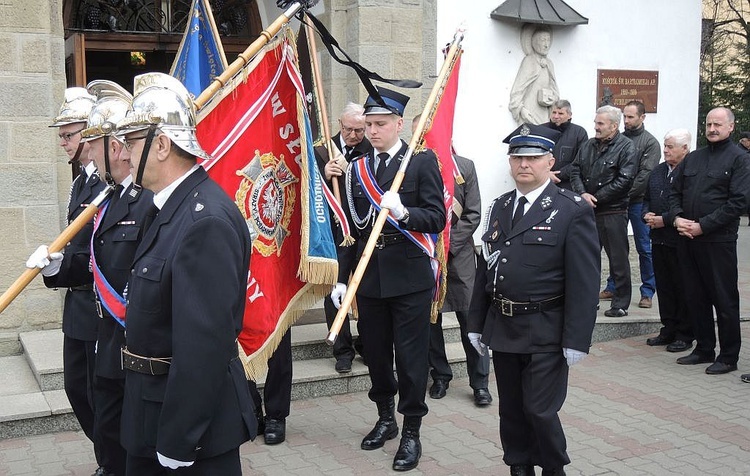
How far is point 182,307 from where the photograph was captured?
2625 mm

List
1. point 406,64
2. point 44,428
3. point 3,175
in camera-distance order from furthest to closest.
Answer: point 406,64 < point 3,175 < point 44,428

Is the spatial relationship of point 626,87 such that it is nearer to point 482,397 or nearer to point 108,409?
point 482,397

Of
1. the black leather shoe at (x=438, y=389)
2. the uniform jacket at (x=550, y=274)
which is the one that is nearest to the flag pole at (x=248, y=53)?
the uniform jacket at (x=550, y=274)

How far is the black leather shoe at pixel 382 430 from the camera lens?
17.0 feet

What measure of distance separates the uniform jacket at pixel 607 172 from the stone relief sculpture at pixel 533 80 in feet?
2.77

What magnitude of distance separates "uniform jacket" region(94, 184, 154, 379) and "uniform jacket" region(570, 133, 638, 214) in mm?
5117

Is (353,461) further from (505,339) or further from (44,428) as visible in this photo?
(44,428)

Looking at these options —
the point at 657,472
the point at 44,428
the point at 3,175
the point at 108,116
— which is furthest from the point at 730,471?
the point at 3,175

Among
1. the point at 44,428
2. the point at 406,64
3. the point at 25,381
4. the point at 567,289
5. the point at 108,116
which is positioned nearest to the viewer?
the point at 108,116

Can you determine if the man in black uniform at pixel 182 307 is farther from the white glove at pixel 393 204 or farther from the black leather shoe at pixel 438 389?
the black leather shoe at pixel 438 389

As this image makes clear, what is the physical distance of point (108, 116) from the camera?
3307mm

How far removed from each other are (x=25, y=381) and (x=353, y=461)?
2.52 metres

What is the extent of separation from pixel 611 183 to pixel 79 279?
16.9 feet

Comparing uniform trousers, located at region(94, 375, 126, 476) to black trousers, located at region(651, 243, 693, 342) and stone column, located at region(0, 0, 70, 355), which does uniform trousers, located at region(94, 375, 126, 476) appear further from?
black trousers, located at region(651, 243, 693, 342)
